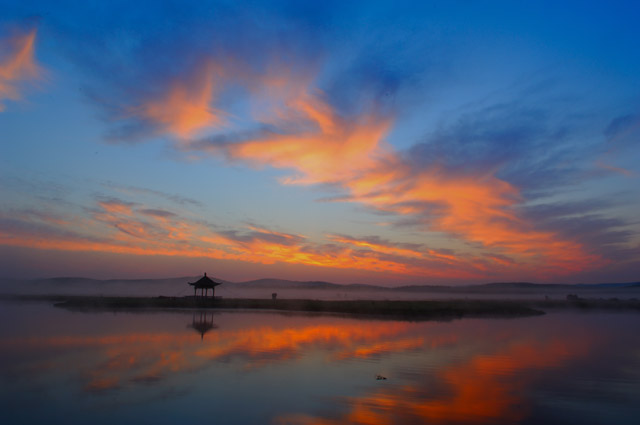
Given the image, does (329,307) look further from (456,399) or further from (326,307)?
(456,399)

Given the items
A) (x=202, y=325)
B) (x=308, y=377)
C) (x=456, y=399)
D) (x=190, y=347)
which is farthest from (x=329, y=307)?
(x=456, y=399)

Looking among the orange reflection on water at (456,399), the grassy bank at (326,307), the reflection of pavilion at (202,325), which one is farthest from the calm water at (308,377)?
the grassy bank at (326,307)

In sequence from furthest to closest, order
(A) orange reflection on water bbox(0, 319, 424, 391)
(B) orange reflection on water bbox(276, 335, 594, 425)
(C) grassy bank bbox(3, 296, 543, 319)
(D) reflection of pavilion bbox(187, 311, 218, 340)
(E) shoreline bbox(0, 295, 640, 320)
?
(C) grassy bank bbox(3, 296, 543, 319) → (E) shoreline bbox(0, 295, 640, 320) → (D) reflection of pavilion bbox(187, 311, 218, 340) → (A) orange reflection on water bbox(0, 319, 424, 391) → (B) orange reflection on water bbox(276, 335, 594, 425)

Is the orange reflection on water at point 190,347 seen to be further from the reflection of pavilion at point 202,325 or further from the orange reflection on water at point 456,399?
the orange reflection on water at point 456,399

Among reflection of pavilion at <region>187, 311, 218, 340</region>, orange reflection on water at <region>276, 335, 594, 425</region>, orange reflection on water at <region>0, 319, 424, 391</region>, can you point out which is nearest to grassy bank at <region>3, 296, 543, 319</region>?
reflection of pavilion at <region>187, 311, 218, 340</region>

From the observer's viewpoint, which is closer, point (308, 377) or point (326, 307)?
point (308, 377)

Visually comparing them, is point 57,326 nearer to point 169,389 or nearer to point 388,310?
point 169,389

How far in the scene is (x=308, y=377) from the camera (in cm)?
1759

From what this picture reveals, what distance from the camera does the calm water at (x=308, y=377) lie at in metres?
13.1

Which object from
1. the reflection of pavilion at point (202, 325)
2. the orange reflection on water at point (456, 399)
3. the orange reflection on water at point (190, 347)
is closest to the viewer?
the orange reflection on water at point (456, 399)

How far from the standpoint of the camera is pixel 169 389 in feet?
50.1

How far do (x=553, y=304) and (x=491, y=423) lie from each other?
68336mm

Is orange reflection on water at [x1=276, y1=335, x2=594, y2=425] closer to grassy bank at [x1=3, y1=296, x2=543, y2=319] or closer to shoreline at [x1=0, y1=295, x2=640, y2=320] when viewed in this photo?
shoreline at [x1=0, y1=295, x2=640, y2=320]

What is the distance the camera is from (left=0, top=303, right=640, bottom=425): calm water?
516 inches
